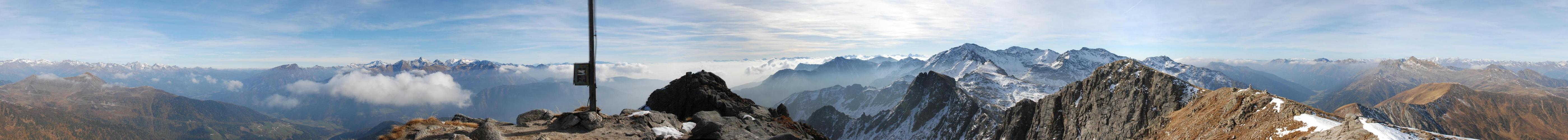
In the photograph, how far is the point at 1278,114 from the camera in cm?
2738

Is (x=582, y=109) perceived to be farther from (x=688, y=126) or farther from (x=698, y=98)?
(x=698, y=98)

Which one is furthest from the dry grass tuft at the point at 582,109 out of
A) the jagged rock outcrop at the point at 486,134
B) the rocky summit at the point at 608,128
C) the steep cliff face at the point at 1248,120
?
the steep cliff face at the point at 1248,120

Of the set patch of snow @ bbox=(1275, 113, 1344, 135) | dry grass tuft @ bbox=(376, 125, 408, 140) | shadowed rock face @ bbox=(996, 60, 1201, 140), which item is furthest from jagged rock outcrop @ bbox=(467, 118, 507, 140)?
shadowed rock face @ bbox=(996, 60, 1201, 140)

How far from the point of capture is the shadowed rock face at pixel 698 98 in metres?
33.8

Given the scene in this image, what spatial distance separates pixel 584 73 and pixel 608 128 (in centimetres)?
300

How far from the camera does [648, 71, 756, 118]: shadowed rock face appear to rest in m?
33.8

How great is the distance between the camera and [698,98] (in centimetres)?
3700

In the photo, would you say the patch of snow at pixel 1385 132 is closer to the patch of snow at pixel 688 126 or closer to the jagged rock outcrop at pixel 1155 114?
the jagged rock outcrop at pixel 1155 114

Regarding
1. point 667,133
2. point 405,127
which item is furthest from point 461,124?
point 667,133

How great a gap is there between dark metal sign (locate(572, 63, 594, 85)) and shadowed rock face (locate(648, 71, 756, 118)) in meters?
9.75

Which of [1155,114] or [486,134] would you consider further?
[1155,114]

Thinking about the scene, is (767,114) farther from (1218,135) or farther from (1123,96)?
(1123,96)

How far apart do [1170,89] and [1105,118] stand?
18.7 metres

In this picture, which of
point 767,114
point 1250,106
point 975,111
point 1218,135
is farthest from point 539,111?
point 975,111
